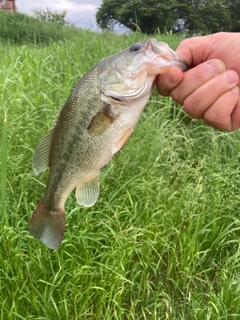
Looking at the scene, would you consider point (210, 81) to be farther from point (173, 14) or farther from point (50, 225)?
point (173, 14)

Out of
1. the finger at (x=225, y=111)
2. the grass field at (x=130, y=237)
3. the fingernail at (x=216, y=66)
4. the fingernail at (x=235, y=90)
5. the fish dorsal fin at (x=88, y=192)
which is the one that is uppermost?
the fingernail at (x=216, y=66)

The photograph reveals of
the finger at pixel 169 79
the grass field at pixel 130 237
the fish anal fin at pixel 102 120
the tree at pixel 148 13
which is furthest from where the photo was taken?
the tree at pixel 148 13

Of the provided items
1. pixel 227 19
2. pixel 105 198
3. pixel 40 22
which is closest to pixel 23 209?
pixel 105 198

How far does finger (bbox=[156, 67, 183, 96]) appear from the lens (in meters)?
1.33

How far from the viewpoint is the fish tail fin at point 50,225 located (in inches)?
57.1

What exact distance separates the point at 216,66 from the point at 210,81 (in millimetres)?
53

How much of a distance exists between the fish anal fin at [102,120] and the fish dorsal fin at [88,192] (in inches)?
6.9

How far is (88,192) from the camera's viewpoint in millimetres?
1348

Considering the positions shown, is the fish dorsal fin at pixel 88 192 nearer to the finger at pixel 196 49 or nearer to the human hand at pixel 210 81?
the human hand at pixel 210 81

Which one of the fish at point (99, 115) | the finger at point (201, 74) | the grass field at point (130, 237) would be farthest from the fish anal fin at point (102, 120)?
the grass field at point (130, 237)

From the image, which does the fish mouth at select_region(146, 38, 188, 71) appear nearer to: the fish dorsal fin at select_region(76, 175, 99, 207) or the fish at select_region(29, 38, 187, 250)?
the fish at select_region(29, 38, 187, 250)

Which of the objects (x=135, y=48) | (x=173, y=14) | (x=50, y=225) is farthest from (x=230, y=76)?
(x=173, y=14)

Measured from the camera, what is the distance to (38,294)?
2074mm

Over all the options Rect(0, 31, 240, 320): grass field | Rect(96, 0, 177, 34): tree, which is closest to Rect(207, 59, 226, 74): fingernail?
Rect(0, 31, 240, 320): grass field
